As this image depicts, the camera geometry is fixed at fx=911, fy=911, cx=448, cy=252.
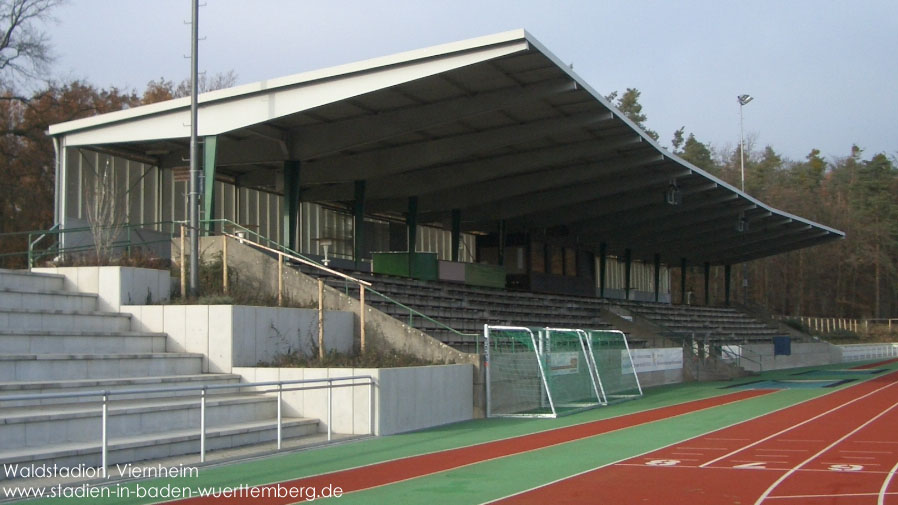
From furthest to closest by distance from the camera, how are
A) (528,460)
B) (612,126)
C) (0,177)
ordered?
1. (0,177)
2. (612,126)
3. (528,460)

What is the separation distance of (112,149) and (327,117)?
252 inches

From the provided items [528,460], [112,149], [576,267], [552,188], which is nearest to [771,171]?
[576,267]

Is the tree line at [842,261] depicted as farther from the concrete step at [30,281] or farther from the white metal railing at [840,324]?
the concrete step at [30,281]

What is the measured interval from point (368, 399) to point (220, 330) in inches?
131

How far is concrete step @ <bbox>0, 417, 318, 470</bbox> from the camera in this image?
11.3 metres

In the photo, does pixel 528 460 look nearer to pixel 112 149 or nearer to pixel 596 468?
pixel 596 468

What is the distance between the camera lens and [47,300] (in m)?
17.5

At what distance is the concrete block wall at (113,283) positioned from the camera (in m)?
18.3

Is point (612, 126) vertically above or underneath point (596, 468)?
above

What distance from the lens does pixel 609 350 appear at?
26.5 meters

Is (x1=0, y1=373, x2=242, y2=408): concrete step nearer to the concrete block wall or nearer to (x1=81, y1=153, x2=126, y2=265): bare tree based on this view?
the concrete block wall

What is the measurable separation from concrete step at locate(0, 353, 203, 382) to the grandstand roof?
26.0 ft

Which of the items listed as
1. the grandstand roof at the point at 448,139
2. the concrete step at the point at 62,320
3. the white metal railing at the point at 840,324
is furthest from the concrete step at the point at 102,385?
the white metal railing at the point at 840,324

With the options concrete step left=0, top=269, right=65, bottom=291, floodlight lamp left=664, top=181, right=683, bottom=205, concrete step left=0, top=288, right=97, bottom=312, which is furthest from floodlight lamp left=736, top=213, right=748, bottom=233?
concrete step left=0, top=269, right=65, bottom=291
